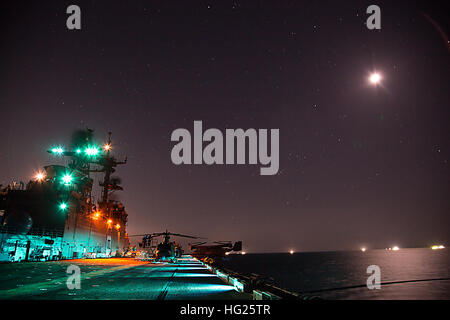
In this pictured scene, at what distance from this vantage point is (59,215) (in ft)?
185

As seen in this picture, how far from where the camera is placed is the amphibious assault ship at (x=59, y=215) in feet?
145

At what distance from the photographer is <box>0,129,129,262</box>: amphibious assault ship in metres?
Result: 44.2

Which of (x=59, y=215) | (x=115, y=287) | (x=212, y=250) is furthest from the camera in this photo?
(x=212, y=250)

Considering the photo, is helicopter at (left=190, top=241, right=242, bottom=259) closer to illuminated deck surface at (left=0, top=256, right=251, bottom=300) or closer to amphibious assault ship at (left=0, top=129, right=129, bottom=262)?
amphibious assault ship at (left=0, top=129, right=129, bottom=262)

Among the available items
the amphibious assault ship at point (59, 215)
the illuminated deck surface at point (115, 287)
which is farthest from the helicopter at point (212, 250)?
the illuminated deck surface at point (115, 287)

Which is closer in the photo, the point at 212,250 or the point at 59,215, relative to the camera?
the point at 59,215

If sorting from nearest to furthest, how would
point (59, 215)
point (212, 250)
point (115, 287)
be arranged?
point (115, 287)
point (59, 215)
point (212, 250)

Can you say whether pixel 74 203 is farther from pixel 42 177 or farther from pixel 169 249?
pixel 169 249

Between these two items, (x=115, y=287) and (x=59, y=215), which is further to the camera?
(x=59, y=215)

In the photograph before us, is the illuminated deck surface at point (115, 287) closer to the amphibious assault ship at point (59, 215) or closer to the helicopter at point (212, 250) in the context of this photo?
the amphibious assault ship at point (59, 215)

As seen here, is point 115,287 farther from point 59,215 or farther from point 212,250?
point 212,250

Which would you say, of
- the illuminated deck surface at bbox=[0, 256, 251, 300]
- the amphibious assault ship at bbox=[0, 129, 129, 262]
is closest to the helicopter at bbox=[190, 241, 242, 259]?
the amphibious assault ship at bbox=[0, 129, 129, 262]

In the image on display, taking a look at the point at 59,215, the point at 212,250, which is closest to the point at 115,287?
the point at 59,215
